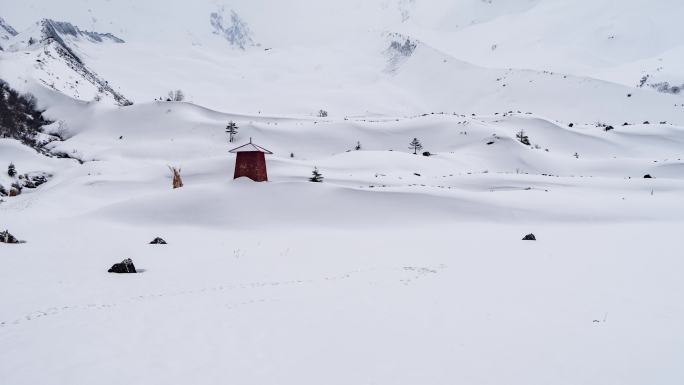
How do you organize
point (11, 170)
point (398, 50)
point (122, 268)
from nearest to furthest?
1. point (122, 268)
2. point (11, 170)
3. point (398, 50)

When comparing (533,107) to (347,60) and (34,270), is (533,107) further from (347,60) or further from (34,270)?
(34,270)

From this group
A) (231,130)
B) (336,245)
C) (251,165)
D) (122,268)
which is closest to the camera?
(122,268)

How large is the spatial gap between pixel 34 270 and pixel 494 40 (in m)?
127

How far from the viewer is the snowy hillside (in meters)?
6.23

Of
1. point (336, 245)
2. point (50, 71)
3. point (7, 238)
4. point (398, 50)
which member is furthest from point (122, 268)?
point (398, 50)

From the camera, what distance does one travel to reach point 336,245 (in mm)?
16141

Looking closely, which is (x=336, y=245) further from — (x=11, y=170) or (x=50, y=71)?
(x=50, y=71)

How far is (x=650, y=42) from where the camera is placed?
9338cm

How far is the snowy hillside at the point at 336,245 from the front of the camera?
20.4 feet

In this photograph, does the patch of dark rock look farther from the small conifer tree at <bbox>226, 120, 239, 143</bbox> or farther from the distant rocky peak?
the distant rocky peak

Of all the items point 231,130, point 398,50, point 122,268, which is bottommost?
point 122,268

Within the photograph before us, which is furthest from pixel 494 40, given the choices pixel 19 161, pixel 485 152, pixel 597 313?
pixel 597 313

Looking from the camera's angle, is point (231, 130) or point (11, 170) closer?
point (11, 170)

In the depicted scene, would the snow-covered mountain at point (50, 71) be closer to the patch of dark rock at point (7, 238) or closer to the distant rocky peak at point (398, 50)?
the patch of dark rock at point (7, 238)
